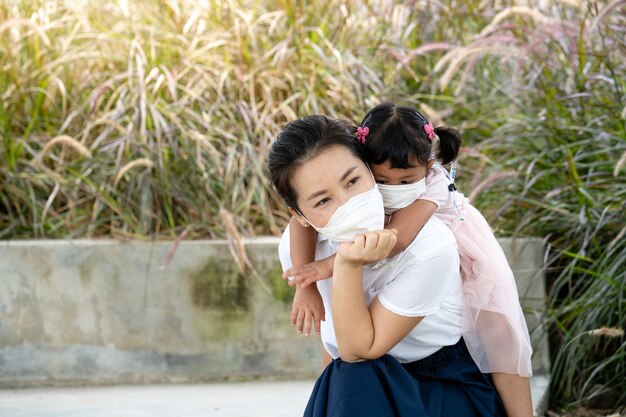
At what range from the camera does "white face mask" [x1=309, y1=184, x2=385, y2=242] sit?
2.05 m

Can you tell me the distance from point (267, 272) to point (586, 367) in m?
1.23

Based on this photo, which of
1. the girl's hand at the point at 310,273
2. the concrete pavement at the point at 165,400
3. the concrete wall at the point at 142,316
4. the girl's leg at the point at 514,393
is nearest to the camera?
the girl's hand at the point at 310,273

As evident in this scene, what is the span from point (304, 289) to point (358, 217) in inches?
13.5

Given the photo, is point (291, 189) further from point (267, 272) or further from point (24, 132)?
point (24, 132)

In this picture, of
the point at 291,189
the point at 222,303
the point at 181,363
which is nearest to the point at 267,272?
the point at 222,303

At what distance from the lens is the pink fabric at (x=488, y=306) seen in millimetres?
2350

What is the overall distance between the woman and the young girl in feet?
0.22

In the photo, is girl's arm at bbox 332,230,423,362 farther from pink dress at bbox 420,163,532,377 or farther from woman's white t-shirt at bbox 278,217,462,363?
pink dress at bbox 420,163,532,377

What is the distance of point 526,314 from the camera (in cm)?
357

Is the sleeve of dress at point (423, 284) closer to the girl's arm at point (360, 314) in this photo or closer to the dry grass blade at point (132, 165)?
the girl's arm at point (360, 314)

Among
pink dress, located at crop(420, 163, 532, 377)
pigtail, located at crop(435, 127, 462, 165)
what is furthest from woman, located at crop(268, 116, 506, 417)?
pigtail, located at crop(435, 127, 462, 165)

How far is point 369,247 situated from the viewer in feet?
6.60

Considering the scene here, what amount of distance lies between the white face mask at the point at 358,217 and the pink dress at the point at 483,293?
0.80 feet

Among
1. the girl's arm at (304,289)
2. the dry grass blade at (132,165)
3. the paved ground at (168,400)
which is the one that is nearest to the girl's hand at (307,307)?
the girl's arm at (304,289)
